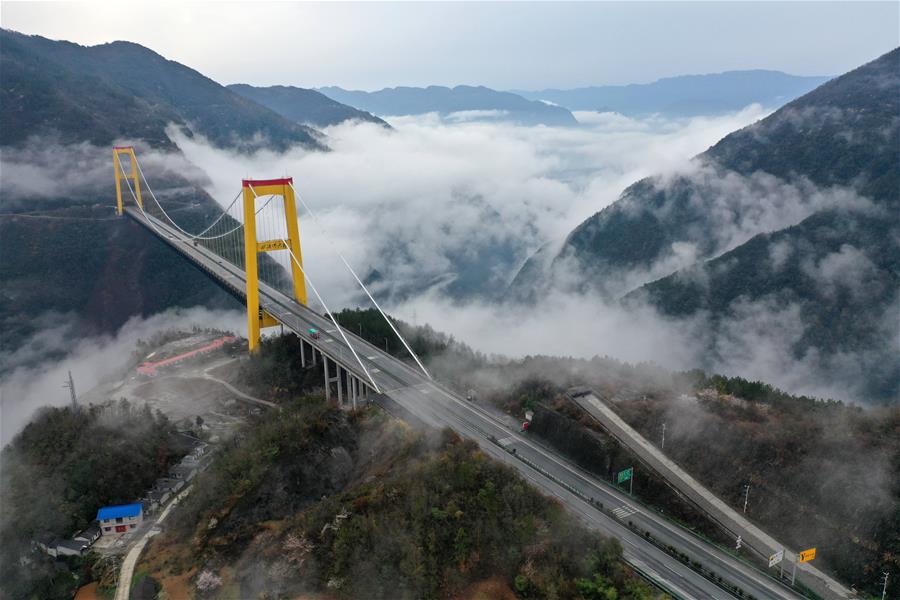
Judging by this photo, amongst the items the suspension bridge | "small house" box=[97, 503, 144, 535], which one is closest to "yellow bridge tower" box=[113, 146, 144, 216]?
the suspension bridge

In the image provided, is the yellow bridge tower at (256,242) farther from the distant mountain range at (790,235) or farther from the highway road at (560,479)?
the distant mountain range at (790,235)

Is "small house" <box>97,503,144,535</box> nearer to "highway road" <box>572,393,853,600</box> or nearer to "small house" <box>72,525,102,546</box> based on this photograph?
"small house" <box>72,525,102,546</box>

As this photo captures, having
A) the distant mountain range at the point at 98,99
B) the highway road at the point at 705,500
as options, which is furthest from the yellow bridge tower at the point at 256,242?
the distant mountain range at the point at 98,99

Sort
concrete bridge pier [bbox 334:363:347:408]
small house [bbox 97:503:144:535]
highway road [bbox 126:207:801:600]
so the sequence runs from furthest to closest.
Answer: concrete bridge pier [bbox 334:363:347:408], small house [bbox 97:503:144:535], highway road [bbox 126:207:801:600]

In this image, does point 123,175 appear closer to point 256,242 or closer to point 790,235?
point 256,242

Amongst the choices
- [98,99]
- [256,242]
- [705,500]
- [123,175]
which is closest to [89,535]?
[256,242]

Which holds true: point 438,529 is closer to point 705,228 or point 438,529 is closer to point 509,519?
point 509,519

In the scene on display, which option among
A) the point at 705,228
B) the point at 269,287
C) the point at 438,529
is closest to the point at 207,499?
the point at 438,529
